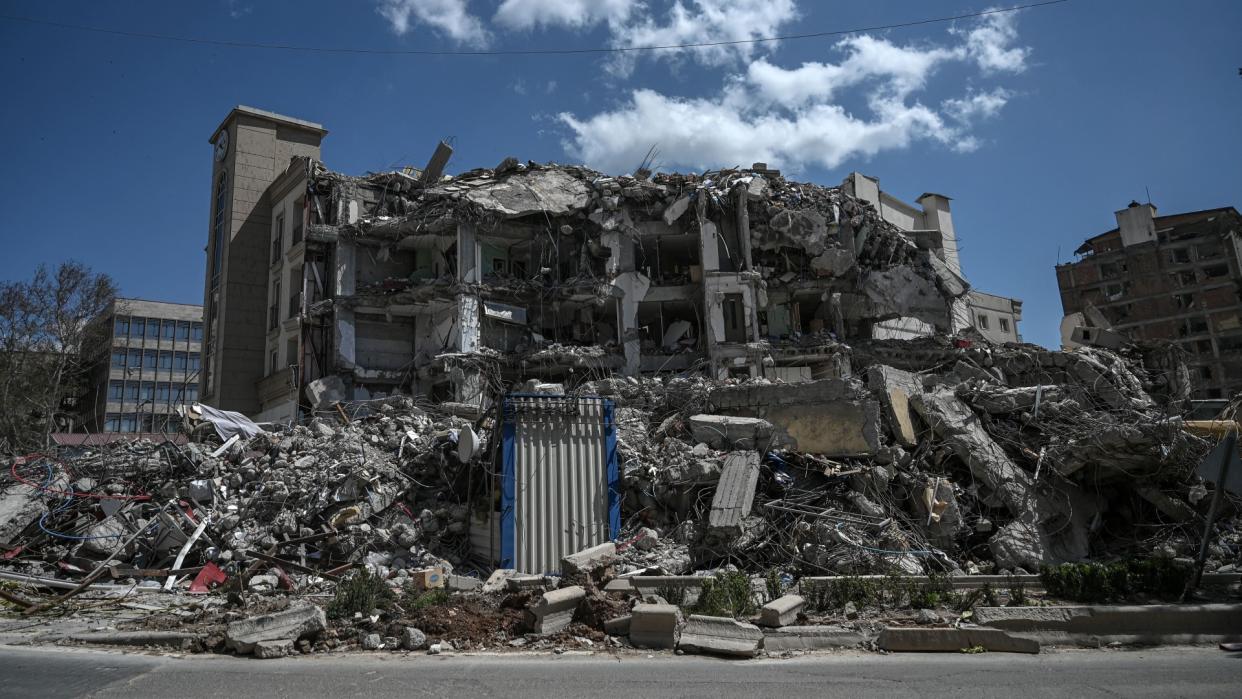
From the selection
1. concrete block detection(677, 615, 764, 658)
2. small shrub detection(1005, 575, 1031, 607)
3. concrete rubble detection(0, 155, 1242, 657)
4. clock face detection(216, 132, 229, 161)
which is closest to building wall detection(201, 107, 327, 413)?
clock face detection(216, 132, 229, 161)

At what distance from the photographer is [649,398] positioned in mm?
15227

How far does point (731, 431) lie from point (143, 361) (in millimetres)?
56853

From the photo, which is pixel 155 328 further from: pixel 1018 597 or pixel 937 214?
pixel 1018 597

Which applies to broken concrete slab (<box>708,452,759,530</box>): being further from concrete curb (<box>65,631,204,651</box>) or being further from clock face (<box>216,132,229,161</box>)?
clock face (<box>216,132,229,161</box>)

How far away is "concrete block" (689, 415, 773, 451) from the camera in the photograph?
1170cm

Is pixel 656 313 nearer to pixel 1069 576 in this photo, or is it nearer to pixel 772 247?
pixel 772 247

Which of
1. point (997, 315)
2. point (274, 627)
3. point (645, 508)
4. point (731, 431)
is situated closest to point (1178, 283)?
point (997, 315)

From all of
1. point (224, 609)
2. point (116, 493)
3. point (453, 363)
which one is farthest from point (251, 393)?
point (224, 609)

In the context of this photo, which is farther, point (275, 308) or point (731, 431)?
point (275, 308)

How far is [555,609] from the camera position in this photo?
7.30 metres

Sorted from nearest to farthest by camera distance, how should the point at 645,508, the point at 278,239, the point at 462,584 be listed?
1. the point at 462,584
2. the point at 645,508
3. the point at 278,239

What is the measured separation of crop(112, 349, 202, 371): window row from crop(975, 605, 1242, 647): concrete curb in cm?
5869

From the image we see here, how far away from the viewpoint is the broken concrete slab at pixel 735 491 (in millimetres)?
10117

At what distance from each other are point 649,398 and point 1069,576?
8.62m
